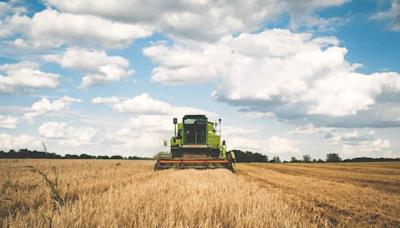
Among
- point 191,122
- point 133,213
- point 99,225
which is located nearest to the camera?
point 99,225

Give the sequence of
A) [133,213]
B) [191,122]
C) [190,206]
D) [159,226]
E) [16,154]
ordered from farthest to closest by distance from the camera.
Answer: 1. [16,154]
2. [191,122]
3. [190,206]
4. [133,213]
5. [159,226]

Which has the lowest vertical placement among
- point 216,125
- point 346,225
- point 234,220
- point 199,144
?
point 346,225

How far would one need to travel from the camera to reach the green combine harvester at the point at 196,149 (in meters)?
15.9

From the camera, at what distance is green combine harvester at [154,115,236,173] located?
15.9 meters

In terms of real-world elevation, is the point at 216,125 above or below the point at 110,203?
above

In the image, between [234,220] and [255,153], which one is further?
[255,153]

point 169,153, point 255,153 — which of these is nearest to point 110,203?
point 169,153

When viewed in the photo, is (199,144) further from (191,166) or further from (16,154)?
(16,154)

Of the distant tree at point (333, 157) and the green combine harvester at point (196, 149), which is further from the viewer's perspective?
the distant tree at point (333, 157)

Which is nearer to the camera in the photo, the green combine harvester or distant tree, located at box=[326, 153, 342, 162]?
the green combine harvester

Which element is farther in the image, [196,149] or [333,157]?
[333,157]

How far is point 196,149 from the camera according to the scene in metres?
18.0

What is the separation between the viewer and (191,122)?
62.8ft

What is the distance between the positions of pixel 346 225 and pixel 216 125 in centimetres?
1378
